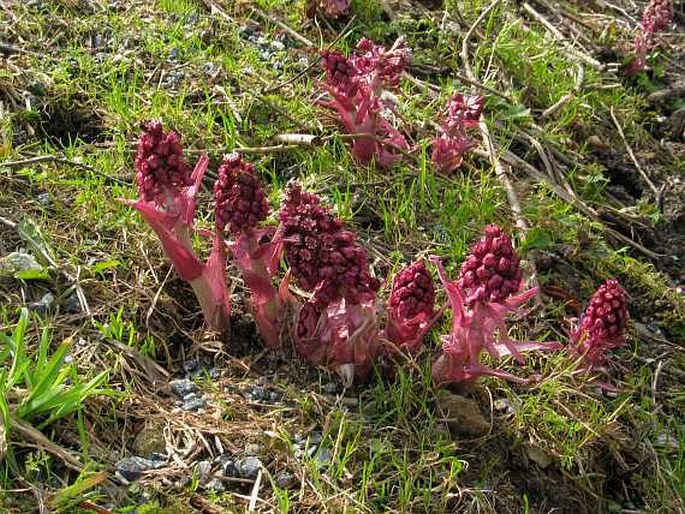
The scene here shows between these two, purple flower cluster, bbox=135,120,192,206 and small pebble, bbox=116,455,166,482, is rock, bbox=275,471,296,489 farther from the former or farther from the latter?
purple flower cluster, bbox=135,120,192,206

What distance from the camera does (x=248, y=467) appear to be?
8.65 feet

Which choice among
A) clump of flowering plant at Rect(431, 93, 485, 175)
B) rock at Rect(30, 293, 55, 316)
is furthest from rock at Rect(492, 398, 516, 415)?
rock at Rect(30, 293, 55, 316)

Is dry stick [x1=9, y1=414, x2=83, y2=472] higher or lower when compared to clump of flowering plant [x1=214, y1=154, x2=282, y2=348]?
lower

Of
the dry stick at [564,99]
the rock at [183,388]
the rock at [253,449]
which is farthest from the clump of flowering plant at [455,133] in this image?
the rock at [253,449]

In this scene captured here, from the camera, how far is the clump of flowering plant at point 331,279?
2625mm

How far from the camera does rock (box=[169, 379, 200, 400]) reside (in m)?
2.85

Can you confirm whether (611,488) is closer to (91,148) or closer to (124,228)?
(124,228)

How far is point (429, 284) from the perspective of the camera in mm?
2818

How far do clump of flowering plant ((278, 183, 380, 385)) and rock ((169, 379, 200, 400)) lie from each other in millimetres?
407

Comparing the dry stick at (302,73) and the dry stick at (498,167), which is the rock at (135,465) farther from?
the dry stick at (302,73)

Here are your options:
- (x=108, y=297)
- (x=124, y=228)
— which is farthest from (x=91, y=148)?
(x=108, y=297)

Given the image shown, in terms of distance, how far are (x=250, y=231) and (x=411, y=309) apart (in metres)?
0.58

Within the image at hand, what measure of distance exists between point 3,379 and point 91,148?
150cm

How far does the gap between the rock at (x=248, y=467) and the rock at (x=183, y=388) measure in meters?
0.33
